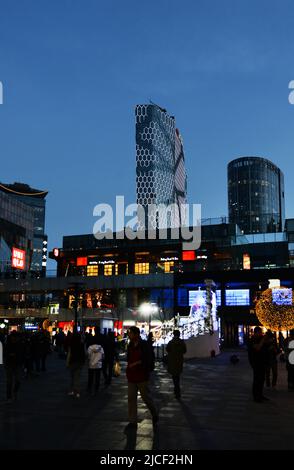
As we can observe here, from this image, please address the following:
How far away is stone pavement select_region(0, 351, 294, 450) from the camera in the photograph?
25.3 feet

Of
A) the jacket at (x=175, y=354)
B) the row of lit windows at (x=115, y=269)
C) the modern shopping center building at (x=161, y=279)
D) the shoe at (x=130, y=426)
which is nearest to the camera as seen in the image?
the shoe at (x=130, y=426)

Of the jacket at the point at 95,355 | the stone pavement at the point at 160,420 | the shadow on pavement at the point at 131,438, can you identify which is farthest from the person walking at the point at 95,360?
the shadow on pavement at the point at 131,438

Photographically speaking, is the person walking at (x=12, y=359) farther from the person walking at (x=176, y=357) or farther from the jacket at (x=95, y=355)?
the person walking at (x=176, y=357)

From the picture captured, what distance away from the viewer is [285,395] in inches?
537

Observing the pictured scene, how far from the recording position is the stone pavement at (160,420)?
7719 mm

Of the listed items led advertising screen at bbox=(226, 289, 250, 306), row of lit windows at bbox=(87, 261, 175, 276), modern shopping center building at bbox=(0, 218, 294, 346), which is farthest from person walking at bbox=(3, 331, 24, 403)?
row of lit windows at bbox=(87, 261, 175, 276)

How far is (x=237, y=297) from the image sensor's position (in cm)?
6159

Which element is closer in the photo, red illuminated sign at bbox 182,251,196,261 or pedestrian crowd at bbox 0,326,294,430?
pedestrian crowd at bbox 0,326,294,430

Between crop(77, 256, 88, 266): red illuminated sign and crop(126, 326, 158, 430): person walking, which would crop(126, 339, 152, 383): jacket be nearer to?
crop(126, 326, 158, 430): person walking

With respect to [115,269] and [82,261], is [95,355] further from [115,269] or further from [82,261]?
[82,261]

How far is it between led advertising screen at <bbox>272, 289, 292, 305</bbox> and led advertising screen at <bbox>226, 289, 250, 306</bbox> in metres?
37.3

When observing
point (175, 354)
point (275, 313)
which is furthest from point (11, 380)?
point (275, 313)

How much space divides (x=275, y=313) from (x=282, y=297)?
78 cm
